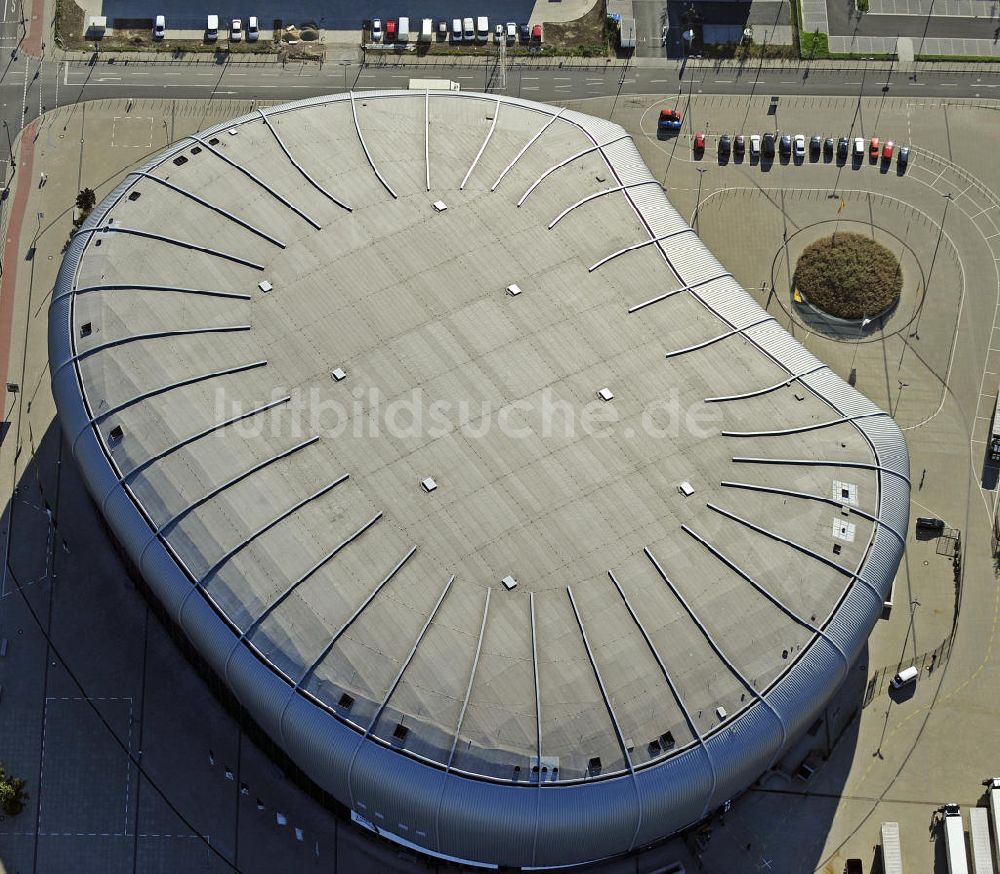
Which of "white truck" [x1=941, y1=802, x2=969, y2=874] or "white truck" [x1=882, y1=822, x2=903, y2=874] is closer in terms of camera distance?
"white truck" [x1=882, y1=822, x2=903, y2=874]

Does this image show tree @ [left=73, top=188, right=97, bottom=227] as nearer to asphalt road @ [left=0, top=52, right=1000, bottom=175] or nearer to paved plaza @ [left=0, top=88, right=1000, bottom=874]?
paved plaza @ [left=0, top=88, right=1000, bottom=874]

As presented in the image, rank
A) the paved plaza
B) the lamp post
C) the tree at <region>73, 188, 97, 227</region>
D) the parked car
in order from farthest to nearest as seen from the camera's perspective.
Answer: the parked car < the lamp post < the tree at <region>73, 188, 97, 227</region> < the paved plaza

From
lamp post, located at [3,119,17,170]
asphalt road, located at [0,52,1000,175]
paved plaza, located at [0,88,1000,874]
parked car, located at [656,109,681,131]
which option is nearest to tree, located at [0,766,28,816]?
paved plaza, located at [0,88,1000,874]

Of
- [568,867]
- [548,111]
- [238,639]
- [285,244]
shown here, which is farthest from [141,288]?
[568,867]

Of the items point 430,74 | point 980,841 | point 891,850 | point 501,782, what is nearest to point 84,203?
point 430,74

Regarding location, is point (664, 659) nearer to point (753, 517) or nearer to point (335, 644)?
point (753, 517)

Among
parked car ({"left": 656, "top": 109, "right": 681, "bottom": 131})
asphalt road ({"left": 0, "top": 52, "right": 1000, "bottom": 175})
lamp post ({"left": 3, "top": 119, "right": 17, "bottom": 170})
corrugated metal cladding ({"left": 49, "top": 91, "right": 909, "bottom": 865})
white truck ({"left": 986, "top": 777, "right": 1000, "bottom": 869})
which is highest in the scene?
asphalt road ({"left": 0, "top": 52, "right": 1000, "bottom": 175})

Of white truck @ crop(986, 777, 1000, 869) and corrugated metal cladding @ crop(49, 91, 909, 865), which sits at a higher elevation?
corrugated metal cladding @ crop(49, 91, 909, 865)
